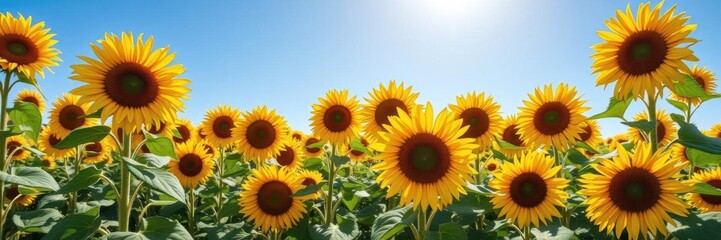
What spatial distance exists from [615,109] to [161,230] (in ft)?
13.6

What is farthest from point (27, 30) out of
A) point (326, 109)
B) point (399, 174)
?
point (399, 174)

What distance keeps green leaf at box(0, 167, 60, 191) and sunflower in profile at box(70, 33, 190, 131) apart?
0.73 meters

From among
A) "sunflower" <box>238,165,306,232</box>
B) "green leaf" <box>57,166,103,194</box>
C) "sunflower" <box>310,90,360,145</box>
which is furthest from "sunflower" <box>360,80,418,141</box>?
"green leaf" <box>57,166,103,194</box>

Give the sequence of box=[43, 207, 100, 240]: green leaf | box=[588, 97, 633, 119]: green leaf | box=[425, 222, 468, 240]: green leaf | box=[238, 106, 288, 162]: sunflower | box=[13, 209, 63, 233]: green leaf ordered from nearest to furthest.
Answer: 1. box=[43, 207, 100, 240]: green leaf
2. box=[425, 222, 468, 240]: green leaf
3. box=[588, 97, 633, 119]: green leaf
4. box=[13, 209, 63, 233]: green leaf
5. box=[238, 106, 288, 162]: sunflower

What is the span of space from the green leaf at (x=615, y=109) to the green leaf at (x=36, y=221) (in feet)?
18.3

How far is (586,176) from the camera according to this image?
153 inches

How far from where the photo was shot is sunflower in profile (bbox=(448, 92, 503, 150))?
5.90 m

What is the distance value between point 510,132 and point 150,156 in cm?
541

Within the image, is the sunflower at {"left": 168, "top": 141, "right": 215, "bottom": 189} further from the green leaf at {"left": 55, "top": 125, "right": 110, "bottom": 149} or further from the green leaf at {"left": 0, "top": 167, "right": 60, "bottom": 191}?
the green leaf at {"left": 55, "top": 125, "right": 110, "bottom": 149}

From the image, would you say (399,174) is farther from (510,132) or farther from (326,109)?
(510,132)

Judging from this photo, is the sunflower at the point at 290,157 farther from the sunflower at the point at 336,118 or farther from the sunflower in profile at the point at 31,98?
the sunflower in profile at the point at 31,98

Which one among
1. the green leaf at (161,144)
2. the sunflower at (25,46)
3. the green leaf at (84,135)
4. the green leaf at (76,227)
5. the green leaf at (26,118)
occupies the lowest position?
the green leaf at (76,227)

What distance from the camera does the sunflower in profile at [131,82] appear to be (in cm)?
365

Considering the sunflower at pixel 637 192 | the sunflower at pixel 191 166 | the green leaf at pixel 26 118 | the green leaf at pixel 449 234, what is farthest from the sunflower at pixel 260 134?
the sunflower at pixel 637 192
